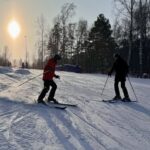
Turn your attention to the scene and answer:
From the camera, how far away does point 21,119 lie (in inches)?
386

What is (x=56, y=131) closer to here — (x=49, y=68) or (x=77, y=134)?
(x=77, y=134)

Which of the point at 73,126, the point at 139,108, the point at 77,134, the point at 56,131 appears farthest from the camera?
the point at 139,108

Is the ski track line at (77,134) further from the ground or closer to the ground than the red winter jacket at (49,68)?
closer to the ground

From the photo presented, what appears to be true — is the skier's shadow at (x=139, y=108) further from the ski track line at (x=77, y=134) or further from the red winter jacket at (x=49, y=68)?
the ski track line at (x=77, y=134)

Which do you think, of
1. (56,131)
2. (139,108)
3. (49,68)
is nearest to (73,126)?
Result: (56,131)

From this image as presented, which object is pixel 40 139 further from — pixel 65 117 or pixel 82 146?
pixel 65 117

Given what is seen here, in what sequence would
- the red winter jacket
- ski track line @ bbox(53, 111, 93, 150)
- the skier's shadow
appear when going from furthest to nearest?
the red winter jacket
the skier's shadow
ski track line @ bbox(53, 111, 93, 150)

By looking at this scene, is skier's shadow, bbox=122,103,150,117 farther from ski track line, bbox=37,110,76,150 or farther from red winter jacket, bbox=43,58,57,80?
ski track line, bbox=37,110,76,150

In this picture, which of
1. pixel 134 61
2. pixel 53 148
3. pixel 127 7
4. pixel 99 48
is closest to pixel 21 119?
pixel 53 148

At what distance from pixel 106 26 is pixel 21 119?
184ft

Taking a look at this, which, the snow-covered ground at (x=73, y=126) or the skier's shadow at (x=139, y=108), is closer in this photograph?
the snow-covered ground at (x=73, y=126)

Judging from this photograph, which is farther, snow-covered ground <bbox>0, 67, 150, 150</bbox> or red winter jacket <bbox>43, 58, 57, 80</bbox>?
red winter jacket <bbox>43, 58, 57, 80</bbox>

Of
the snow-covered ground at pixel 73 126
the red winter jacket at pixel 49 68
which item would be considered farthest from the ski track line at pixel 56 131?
the red winter jacket at pixel 49 68

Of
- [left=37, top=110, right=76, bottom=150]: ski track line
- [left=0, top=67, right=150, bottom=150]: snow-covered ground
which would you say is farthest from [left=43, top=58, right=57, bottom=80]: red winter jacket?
[left=37, top=110, right=76, bottom=150]: ski track line
